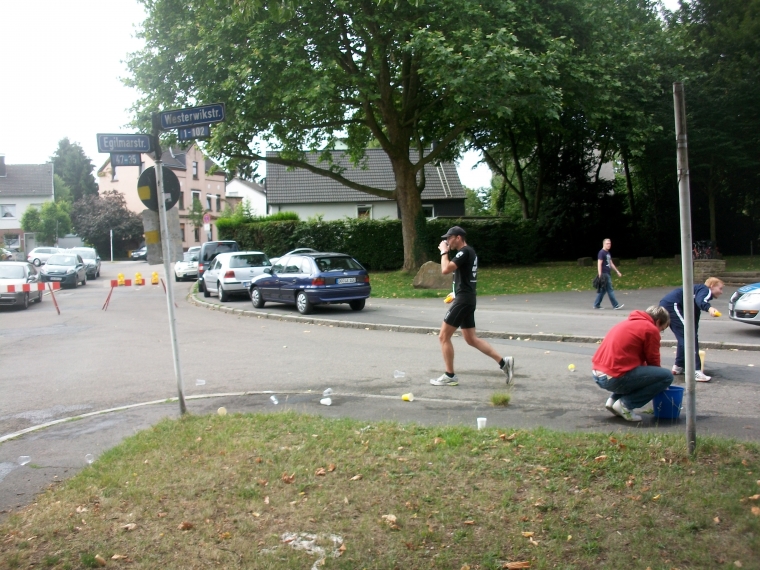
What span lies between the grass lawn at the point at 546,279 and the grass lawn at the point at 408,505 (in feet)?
53.8

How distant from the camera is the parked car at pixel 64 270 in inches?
1366

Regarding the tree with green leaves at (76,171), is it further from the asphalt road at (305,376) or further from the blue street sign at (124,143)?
the blue street sign at (124,143)

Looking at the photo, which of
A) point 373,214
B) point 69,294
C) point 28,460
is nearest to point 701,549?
point 28,460

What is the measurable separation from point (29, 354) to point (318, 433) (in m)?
9.38

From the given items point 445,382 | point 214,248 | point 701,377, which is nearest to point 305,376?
point 445,382

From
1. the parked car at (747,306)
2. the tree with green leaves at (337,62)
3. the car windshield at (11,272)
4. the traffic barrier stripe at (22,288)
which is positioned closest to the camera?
the parked car at (747,306)

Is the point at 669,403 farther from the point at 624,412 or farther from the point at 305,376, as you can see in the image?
the point at 305,376

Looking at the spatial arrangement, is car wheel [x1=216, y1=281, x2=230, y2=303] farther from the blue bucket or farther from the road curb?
the blue bucket

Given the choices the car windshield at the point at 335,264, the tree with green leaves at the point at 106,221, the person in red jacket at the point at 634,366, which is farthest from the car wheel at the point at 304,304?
the tree with green leaves at the point at 106,221

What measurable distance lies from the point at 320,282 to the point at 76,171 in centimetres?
9056

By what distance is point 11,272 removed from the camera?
24.8 meters

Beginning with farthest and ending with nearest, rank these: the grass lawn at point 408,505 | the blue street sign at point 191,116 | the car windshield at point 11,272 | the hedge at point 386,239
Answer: the hedge at point 386,239, the car windshield at point 11,272, the blue street sign at point 191,116, the grass lawn at point 408,505

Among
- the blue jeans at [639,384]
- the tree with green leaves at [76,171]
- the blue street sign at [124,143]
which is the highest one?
the tree with green leaves at [76,171]

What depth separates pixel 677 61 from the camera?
3020 centimetres
